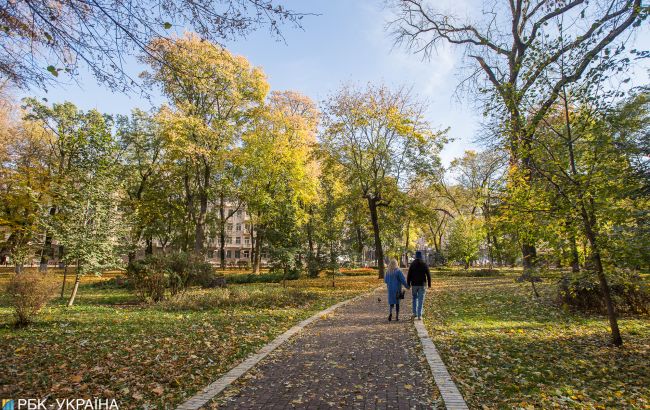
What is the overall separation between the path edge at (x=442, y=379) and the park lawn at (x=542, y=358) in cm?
14

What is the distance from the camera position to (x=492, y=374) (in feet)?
18.2

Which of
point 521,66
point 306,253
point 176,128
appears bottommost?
point 306,253

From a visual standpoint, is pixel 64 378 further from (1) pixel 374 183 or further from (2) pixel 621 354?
(1) pixel 374 183

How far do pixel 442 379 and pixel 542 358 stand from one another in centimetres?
251

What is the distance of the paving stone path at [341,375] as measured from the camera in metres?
4.45

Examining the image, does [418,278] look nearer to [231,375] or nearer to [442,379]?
[442,379]

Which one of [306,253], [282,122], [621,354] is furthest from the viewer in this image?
[282,122]

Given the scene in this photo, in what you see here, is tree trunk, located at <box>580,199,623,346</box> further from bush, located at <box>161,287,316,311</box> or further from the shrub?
the shrub

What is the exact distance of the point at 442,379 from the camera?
5156mm

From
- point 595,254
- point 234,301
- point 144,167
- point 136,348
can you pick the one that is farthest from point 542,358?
point 144,167

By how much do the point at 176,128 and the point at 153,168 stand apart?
40.1 ft

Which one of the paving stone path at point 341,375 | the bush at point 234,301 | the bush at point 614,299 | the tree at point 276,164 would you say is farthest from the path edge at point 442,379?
the tree at point 276,164

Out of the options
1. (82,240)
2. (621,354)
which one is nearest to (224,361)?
(621,354)

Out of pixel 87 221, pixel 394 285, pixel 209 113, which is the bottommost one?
pixel 394 285
